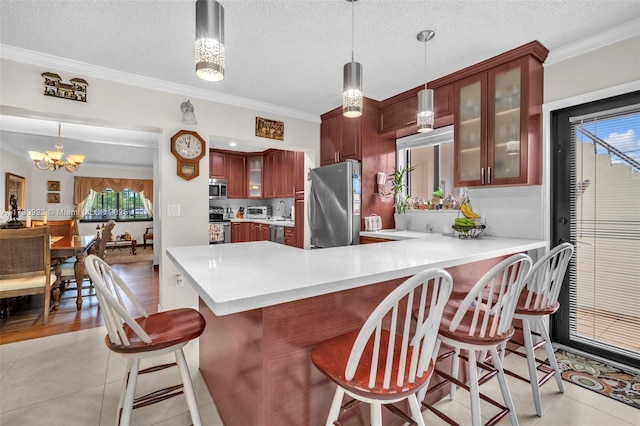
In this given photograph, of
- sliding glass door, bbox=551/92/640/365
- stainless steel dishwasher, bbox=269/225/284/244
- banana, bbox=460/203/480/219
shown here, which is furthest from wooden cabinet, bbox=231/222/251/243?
sliding glass door, bbox=551/92/640/365

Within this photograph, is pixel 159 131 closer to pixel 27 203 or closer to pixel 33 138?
pixel 33 138

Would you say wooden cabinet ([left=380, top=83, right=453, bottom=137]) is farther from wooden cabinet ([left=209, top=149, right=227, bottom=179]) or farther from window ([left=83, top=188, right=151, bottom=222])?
window ([left=83, top=188, right=151, bottom=222])

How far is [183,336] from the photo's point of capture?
1318 mm

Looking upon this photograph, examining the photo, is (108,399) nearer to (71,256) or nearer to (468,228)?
(71,256)

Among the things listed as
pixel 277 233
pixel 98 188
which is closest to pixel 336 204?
pixel 277 233

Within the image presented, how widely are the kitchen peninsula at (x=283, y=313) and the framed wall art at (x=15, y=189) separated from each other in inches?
260

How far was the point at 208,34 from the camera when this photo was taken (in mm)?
1236

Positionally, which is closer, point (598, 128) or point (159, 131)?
point (598, 128)

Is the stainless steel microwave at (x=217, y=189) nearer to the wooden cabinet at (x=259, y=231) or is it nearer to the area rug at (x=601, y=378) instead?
the wooden cabinet at (x=259, y=231)

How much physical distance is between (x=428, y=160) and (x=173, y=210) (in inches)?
120

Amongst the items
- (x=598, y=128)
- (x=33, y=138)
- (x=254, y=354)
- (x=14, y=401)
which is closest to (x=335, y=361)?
(x=254, y=354)

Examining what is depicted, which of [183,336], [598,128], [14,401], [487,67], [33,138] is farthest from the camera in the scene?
[33,138]

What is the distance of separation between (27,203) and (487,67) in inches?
375

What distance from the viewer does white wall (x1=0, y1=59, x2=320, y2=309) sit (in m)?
2.51
